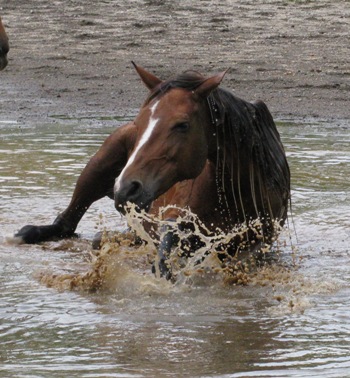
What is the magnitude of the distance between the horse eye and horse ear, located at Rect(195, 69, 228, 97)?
19 cm

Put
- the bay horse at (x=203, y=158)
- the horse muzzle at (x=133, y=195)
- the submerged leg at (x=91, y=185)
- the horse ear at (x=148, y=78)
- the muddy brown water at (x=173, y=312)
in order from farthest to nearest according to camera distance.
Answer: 1. the submerged leg at (x=91, y=185)
2. the horse ear at (x=148, y=78)
3. the bay horse at (x=203, y=158)
4. the horse muzzle at (x=133, y=195)
5. the muddy brown water at (x=173, y=312)

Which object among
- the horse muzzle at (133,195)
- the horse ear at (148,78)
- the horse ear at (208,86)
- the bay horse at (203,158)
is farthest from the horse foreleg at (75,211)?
the horse muzzle at (133,195)

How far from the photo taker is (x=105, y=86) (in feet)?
47.0

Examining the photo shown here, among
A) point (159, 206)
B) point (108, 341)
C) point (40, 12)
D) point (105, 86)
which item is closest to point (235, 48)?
point (105, 86)

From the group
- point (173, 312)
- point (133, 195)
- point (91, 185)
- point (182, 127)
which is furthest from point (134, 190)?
point (91, 185)

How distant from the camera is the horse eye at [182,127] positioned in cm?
583

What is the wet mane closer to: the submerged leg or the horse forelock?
the horse forelock

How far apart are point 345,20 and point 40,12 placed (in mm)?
4186

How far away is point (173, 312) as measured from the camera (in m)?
5.79

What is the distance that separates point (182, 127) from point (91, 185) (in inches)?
73.4

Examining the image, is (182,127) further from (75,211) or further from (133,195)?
(75,211)

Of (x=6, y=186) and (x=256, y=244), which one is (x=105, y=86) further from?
(x=256, y=244)

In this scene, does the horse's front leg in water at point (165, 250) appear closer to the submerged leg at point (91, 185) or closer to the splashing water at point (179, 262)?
the splashing water at point (179, 262)

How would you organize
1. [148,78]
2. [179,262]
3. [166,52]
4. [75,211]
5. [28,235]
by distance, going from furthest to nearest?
1. [166,52]
2. [75,211]
3. [28,235]
4. [179,262]
5. [148,78]
